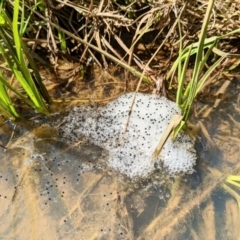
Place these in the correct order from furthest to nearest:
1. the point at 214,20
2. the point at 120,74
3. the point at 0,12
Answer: the point at 120,74 → the point at 214,20 → the point at 0,12

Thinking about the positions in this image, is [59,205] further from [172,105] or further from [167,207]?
[172,105]

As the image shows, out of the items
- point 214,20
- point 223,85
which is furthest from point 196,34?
point 223,85

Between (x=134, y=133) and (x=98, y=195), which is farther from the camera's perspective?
(x=134, y=133)

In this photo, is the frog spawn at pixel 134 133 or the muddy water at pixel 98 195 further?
the frog spawn at pixel 134 133
